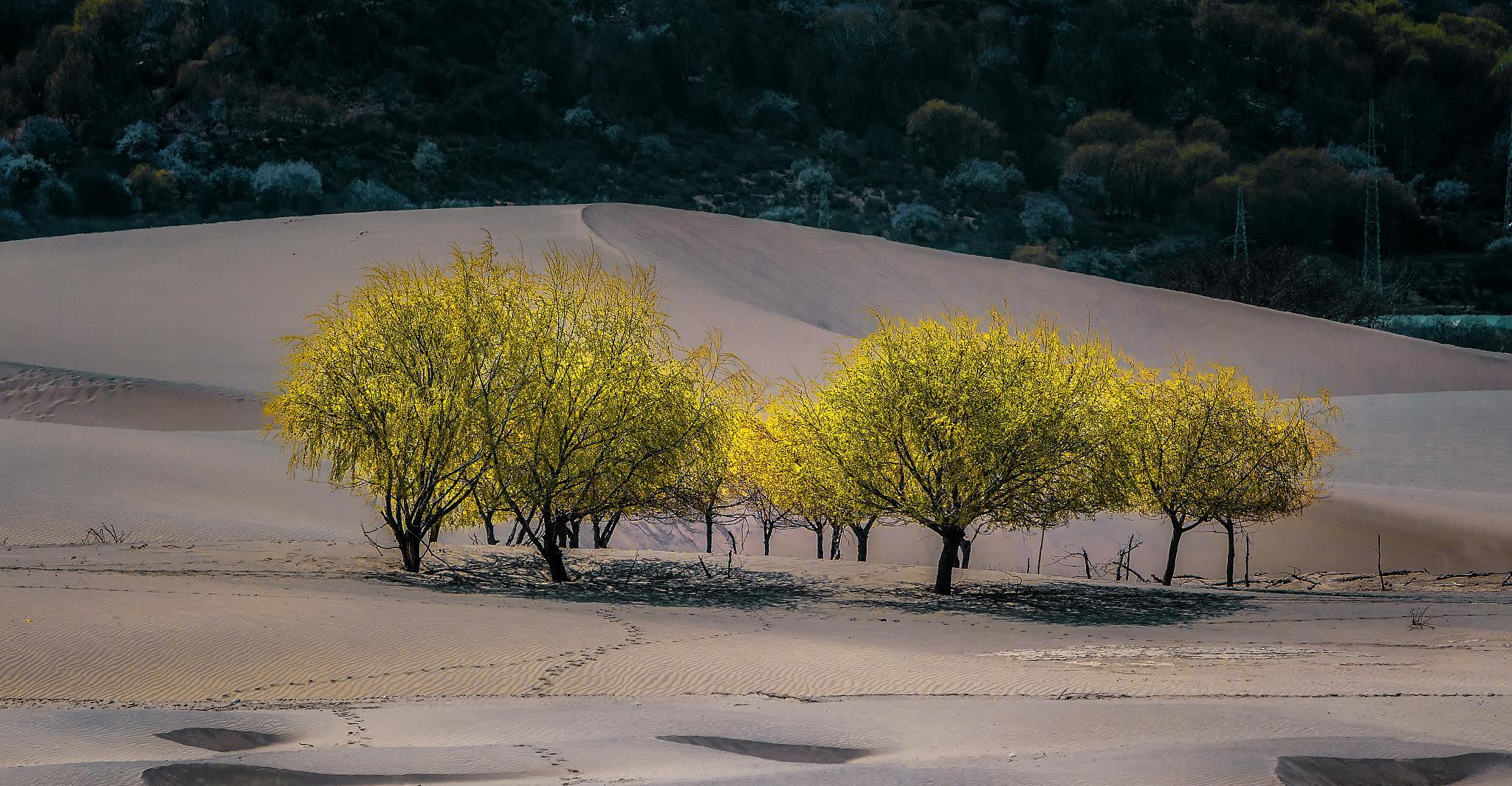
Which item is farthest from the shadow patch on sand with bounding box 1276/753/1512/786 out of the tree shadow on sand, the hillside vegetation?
the hillside vegetation

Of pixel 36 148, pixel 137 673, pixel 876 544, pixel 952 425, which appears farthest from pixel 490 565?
pixel 36 148

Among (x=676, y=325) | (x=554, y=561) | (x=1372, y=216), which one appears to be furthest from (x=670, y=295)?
(x=1372, y=216)

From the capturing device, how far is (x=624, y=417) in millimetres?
17938

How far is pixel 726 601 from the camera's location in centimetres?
1800

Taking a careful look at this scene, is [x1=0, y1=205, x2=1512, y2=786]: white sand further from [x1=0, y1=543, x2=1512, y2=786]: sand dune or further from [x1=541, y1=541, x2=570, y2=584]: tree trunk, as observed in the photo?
[x1=541, y1=541, x2=570, y2=584]: tree trunk

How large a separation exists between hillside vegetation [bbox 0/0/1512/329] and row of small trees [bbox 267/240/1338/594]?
238 feet

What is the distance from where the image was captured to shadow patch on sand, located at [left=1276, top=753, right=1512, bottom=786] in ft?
26.5

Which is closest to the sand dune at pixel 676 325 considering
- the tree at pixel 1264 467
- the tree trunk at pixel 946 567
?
the tree at pixel 1264 467

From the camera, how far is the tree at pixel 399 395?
17.2m

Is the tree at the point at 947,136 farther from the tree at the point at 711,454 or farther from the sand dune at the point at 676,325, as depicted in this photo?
the tree at the point at 711,454

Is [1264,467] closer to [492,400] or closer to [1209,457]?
[1209,457]

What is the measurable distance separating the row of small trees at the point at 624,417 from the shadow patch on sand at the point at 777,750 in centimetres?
869

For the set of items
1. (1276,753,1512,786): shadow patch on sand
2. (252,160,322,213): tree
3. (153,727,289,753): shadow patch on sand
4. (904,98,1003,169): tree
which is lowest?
(153,727,289,753): shadow patch on sand

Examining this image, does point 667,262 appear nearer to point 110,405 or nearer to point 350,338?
point 110,405
